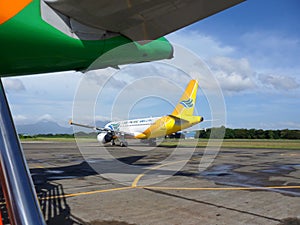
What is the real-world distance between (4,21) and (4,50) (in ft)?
1.79

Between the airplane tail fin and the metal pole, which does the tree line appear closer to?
the airplane tail fin

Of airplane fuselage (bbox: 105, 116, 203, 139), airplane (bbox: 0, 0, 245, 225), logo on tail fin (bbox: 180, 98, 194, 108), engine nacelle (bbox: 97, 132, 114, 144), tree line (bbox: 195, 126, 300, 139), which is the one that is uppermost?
logo on tail fin (bbox: 180, 98, 194, 108)

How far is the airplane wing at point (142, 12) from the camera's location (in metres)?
4.59

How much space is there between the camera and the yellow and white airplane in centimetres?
2908

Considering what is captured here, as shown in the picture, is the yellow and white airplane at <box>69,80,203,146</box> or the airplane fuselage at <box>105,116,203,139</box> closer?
the yellow and white airplane at <box>69,80,203,146</box>

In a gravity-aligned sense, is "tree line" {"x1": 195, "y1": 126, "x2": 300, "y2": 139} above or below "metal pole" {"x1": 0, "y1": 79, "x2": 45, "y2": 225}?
below

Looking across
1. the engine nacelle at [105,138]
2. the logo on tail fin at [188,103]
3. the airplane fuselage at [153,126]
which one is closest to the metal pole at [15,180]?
the airplane fuselage at [153,126]

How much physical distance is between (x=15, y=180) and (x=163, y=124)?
28.6 m

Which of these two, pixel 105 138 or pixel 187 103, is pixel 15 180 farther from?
pixel 105 138

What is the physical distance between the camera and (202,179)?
9516mm

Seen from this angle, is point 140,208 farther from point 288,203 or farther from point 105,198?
point 288,203

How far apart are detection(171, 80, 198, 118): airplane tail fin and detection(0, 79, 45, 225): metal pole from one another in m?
26.7

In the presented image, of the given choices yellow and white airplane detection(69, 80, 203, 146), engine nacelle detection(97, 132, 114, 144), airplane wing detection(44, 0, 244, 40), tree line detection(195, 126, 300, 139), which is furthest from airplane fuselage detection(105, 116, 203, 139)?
tree line detection(195, 126, 300, 139)

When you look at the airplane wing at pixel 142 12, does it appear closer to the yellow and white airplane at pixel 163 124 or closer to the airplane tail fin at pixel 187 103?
the yellow and white airplane at pixel 163 124
